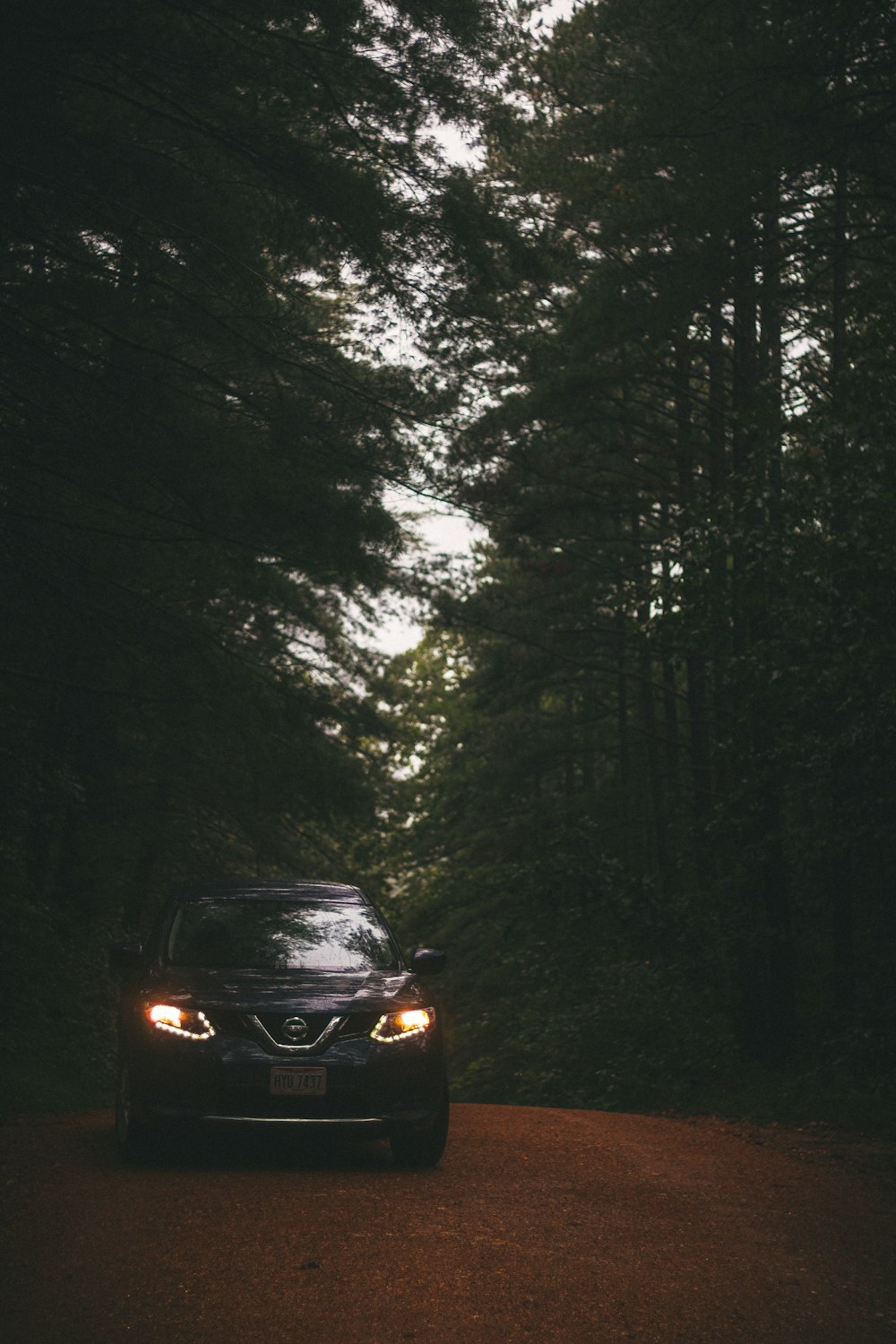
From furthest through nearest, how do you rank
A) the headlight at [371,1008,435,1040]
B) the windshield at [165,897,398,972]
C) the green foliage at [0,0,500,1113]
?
Result: the green foliage at [0,0,500,1113]
the windshield at [165,897,398,972]
the headlight at [371,1008,435,1040]

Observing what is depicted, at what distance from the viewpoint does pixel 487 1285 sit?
17.0 ft

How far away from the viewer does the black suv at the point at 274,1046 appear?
23.8 feet

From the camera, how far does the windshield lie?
8.24m

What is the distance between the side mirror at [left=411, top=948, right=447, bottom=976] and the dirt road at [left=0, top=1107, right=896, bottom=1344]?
48.0 inches

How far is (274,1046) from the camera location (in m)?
7.33

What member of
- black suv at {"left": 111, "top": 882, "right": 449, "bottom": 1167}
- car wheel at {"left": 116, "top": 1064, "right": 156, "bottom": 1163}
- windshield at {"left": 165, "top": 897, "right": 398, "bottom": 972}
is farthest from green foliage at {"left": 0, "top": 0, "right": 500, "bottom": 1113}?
car wheel at {"left": 116, "top": 1064, "right": 156, "bottom": 1163}

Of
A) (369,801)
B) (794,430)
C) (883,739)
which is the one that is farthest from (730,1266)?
(369,801)

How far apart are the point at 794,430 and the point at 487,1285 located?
821cm

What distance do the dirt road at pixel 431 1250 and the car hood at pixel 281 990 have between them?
0.94 meters

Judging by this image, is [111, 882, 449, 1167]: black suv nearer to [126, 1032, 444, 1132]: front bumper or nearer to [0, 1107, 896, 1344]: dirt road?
[126, 1032, 444, 1132]: front bumper

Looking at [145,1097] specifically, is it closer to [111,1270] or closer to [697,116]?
[111,1270]

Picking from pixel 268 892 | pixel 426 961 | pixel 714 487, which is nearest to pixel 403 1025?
pixel 426 961

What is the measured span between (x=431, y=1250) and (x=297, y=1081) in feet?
5.95

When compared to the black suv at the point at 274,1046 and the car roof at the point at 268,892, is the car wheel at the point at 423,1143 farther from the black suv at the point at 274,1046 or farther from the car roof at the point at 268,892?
the car roof at the point at 268,892
